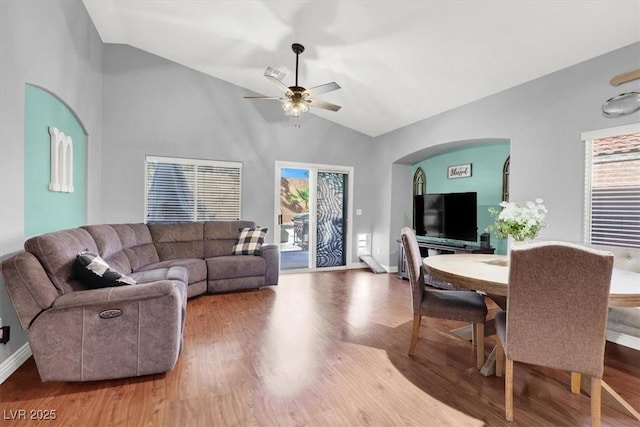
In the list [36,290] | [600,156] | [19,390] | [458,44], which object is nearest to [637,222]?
[600,156]

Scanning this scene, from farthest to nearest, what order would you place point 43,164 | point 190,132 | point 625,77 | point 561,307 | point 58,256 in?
point 190,132, point 43,164, point 625,77, point 58,256, point 561,307

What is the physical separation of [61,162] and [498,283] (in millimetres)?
4018

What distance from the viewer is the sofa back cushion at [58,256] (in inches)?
76.1

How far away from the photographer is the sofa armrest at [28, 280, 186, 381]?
1819 millimetres

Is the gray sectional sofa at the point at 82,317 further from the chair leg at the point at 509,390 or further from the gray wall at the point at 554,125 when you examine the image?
the gray wall at the point at 554,125

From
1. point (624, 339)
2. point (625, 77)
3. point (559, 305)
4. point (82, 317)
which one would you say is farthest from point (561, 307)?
point (82, 317)

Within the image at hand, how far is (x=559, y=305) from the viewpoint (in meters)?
1.50

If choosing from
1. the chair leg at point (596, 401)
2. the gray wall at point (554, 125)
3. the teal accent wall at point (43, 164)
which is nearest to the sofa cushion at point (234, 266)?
the teal accent wall at point (43, 164)

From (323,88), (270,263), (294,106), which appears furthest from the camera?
(270,263)

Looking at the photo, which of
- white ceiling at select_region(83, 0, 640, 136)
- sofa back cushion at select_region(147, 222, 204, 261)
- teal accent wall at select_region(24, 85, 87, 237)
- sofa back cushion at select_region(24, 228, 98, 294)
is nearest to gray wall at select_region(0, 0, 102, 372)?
teal accent wall at select_region(24, 85, 87, 237)

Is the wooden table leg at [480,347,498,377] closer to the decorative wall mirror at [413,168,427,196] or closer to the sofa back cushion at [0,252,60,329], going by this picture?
the sofa back cushion at [0,252,60,329]

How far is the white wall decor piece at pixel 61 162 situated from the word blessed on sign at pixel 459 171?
209 inches

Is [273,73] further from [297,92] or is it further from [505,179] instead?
[505,179]

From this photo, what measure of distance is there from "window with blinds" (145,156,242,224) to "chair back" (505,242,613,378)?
4387 mm
